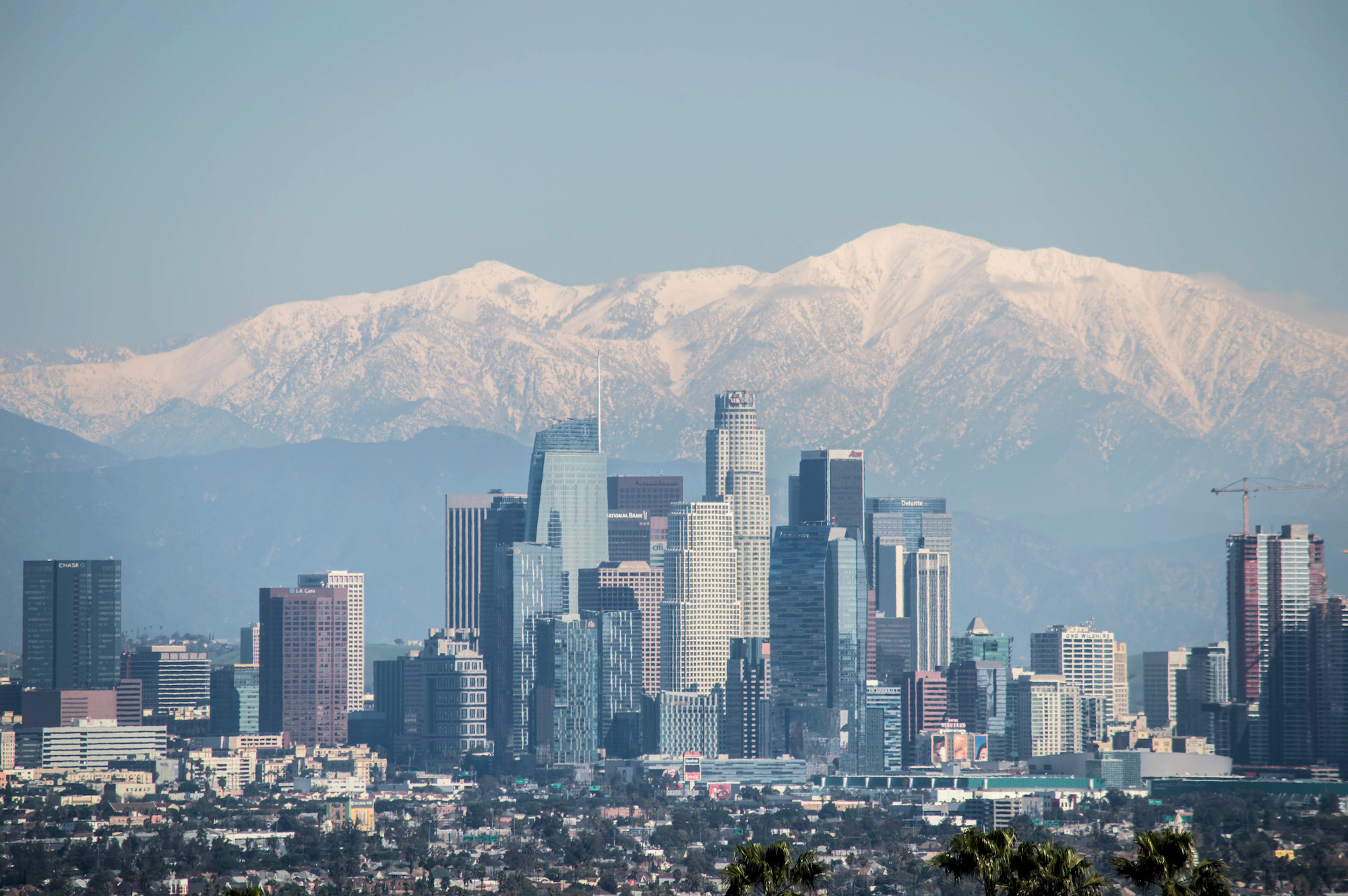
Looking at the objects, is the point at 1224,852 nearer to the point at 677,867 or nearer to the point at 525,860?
the point at 677,867

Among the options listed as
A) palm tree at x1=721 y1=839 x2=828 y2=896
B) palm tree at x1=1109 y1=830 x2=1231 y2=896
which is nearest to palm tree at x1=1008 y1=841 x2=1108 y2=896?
palm tree at x1=1109 y1=830 x2=1231 y2=896

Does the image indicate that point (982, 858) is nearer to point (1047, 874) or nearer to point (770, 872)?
point (1047, 874)

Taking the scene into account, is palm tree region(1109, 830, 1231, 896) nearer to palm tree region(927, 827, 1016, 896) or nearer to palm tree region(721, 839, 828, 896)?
palm tree region(927, 827, 1016, 896)

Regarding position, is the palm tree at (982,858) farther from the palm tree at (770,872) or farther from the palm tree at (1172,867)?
the palm tree at (770,872)

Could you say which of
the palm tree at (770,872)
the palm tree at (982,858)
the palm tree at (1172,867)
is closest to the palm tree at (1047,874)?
the palm tree at (982,858)

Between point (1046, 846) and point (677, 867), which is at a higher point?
point (1046, 846)

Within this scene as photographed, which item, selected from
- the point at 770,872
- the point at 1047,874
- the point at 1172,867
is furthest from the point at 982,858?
the point at 770,872

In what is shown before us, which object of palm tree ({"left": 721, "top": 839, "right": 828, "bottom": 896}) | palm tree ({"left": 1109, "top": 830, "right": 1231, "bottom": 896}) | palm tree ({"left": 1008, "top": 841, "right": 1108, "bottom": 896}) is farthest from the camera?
palm tree ({"left": 1008, "top": 841, "right": 1108, "bottom": 896})

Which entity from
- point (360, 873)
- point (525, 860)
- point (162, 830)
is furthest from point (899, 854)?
point (162, 830)
